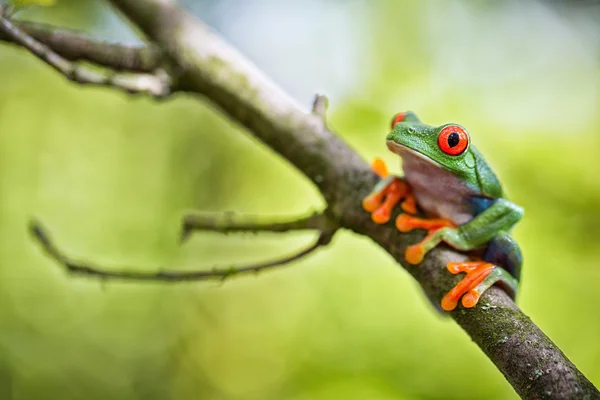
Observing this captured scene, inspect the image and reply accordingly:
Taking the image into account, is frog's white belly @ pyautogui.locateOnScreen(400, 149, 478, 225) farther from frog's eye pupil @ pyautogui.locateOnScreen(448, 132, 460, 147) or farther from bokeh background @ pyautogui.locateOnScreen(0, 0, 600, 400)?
bokeh background @ pyautogui.locateOnScreen(0, 0, 600, 400)

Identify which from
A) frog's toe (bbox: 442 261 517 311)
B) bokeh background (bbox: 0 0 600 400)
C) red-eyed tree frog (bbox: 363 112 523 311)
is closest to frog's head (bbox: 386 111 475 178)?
red-eyed tree frog (bbox: 363 112 523 311)

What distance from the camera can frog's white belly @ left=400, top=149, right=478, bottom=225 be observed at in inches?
75.5

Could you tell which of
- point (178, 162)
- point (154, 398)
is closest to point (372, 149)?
point (178, 162)

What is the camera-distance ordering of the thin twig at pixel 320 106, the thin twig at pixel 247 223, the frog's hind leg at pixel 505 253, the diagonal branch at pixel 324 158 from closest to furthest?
1. the diagonal branch at pixel 324 158
2. the frog's hind leg at pixel 505 253
3. the thin twig at pixel 247 223
4. the thin twig at pixel 320 106

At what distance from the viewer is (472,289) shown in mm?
1512

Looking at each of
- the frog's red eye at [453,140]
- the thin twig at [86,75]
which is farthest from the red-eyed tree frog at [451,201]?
the thin twig at [86,75]

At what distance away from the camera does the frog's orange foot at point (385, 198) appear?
73.9 inches

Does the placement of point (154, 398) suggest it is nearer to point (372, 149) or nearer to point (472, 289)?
point (372, 149)

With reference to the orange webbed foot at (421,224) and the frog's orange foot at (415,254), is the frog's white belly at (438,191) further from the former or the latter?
the frog's orange foot at (415,254)

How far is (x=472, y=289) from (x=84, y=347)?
578 cm

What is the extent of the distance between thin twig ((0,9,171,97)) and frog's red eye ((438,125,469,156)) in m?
1.17

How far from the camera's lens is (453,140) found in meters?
1.76

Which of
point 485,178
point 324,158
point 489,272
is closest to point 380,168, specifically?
point 324,158

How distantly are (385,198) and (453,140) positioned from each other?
32 centimetres
